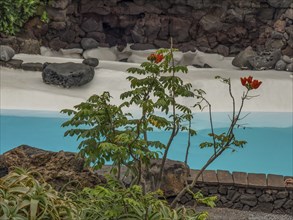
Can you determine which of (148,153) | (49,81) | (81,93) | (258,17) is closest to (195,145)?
(81,93)

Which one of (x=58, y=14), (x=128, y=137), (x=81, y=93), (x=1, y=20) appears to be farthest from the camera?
(x=58, y=14)

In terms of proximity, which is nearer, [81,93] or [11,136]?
[11,136]

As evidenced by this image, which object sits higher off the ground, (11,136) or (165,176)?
(165,176)

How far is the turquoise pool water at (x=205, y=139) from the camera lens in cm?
831

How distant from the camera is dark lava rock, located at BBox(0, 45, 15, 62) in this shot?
1091 cm

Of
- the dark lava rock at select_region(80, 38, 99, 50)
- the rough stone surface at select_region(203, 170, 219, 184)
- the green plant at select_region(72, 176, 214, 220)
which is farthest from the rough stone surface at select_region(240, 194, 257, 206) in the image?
the dark lava rock at select_region(80, 38, 99, 50)

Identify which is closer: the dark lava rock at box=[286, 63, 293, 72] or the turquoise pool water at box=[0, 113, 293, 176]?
the turquoise pool water at box=[0, 113, 293, 176]

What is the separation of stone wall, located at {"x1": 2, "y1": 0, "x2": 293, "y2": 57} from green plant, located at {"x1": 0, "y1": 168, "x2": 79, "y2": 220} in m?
10.8

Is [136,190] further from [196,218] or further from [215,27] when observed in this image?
[215,27]

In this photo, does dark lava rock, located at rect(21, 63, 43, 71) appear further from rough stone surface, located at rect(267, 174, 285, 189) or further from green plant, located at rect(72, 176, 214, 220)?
green plant, located at rect(72, 176, 214, 220)

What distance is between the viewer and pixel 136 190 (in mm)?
3189

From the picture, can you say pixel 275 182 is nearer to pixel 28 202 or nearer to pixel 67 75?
pixel 28 202

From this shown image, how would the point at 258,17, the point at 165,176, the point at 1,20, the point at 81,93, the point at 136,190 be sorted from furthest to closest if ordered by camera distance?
the point at 258,17 < the point at 1,20 < the point at 81,93 < the point at 165,176 < the point at 136,190

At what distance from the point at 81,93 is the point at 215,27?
4935 mm
